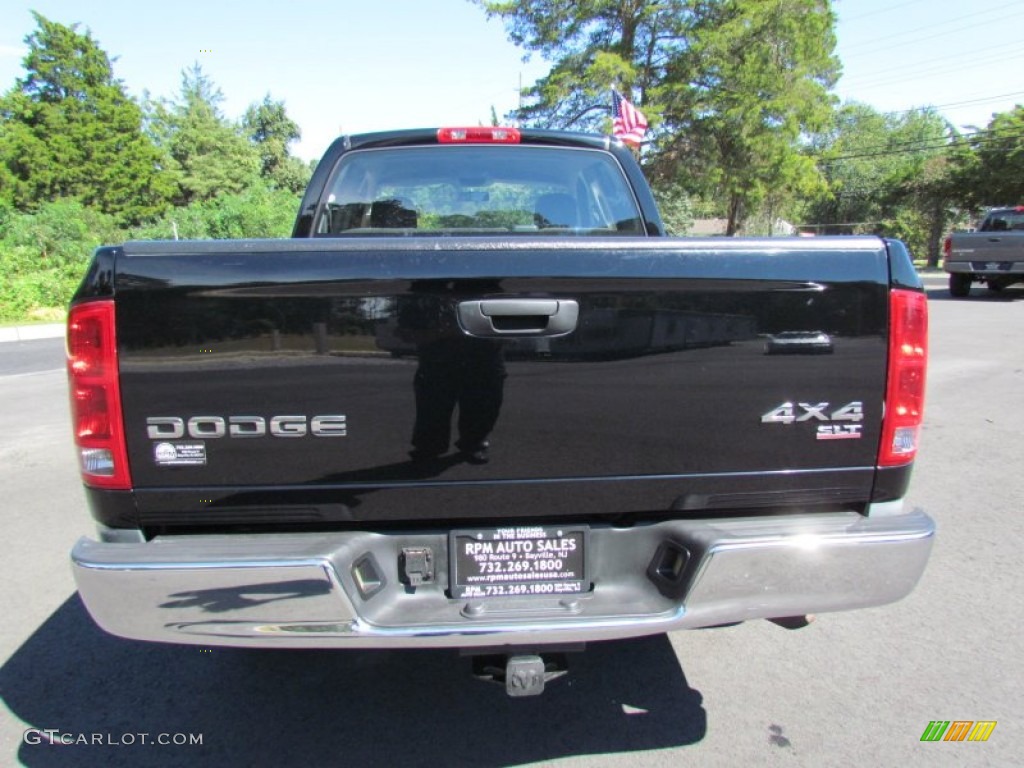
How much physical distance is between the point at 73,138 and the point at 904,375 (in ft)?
152

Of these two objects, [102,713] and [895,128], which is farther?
[895,128]

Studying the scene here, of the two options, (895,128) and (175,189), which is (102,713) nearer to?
(175,189)

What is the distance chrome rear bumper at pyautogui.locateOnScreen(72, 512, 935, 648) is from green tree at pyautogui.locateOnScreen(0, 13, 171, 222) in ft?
138

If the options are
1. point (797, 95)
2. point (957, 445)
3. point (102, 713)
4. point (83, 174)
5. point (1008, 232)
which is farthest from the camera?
point (83, 174)

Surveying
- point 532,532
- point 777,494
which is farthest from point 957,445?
point 532,532

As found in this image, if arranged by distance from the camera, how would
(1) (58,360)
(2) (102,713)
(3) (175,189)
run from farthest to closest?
(3) (175,189) < (1) (58,360) < (2) (102,713)

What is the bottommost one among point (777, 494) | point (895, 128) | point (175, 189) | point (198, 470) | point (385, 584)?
point (385, 584)

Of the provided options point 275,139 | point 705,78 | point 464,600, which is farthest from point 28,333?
point 275,139

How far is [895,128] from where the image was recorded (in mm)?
73312

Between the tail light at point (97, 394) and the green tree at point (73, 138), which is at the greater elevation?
the green tree at point (73, 138)

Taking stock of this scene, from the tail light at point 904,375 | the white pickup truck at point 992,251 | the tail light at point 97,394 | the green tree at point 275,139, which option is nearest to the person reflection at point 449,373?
the tail light at point 97,394

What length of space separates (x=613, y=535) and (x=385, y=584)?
2.20ft

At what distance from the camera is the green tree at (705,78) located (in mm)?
21562

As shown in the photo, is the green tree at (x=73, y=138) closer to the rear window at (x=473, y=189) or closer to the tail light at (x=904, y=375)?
the rear window at (x=473, y=189)
